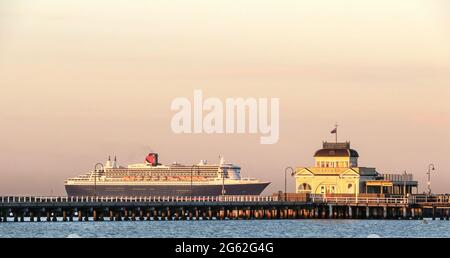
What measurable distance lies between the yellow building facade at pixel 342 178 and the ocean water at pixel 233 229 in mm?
17145

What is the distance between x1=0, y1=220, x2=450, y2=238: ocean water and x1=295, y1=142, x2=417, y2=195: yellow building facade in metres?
17.1

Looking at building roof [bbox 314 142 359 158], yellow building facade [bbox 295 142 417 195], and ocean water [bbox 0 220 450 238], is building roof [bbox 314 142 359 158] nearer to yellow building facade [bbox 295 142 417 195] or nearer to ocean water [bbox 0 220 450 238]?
yellow building facade [bbox 295 142 417 195]

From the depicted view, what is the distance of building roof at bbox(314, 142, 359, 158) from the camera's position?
15375 centimetres

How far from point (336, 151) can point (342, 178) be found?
5.50 metres

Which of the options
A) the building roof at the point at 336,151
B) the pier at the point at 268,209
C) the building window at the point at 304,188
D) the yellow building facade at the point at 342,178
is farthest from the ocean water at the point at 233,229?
the building roof at the point at 336,151

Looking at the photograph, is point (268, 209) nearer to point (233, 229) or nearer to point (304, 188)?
point (304, 188)

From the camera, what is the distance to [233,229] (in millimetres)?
110750

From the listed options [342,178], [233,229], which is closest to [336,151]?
[342,178]

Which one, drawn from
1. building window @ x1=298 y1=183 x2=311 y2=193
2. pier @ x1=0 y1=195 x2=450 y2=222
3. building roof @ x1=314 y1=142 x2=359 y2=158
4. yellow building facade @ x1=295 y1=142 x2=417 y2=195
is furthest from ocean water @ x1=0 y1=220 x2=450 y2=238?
building roof @ x1=314 y1=142 x2=359 y2=158

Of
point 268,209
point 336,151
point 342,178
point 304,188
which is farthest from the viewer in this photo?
point 336,151

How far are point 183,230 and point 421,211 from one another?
40.1 m

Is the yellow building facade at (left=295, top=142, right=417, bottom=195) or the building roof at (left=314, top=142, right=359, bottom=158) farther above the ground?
the building roof at (left=314, top=142, right=359, bottom=158)
